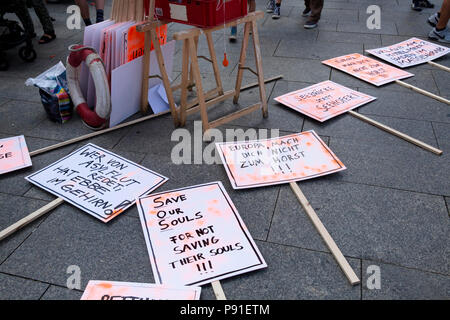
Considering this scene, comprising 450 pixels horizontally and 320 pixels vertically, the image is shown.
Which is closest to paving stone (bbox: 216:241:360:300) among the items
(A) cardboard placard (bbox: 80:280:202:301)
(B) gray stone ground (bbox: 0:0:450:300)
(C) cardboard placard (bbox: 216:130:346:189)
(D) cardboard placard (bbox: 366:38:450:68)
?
(B) gray stone ground (bbox: 0:0:450:300)

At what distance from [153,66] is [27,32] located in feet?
6.70

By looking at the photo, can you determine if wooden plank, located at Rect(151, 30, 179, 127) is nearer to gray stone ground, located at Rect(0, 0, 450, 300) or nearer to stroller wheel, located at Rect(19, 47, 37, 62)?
gray stone ground, located at Rect(0, 0, 450, 300)

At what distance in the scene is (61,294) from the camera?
1.63 meters

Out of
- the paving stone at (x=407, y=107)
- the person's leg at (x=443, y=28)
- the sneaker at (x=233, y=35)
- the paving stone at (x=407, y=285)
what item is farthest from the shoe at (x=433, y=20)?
the paving stone at (x=407, y=285)

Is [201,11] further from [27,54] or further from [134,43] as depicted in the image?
[27,54]

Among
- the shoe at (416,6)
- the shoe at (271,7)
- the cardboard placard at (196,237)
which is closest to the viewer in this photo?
the cardboard placard at (196,237)

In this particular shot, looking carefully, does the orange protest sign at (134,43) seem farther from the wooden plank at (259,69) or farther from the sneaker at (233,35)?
the sneaker at (233,35)

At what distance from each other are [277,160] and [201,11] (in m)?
1.10

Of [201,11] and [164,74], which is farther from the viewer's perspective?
[164,74]

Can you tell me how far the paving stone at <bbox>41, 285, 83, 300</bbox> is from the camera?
161 centimetres

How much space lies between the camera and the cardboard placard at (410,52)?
3818mm

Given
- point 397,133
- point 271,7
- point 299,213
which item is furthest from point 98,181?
point 271,7

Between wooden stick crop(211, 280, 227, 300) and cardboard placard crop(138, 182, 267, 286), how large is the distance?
0.08ft

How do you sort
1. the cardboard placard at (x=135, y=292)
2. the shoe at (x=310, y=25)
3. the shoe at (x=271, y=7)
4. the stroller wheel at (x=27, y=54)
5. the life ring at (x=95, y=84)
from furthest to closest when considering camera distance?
the shoe at (x=271, y=7), the shoe at (x=310, y=25), the stroller wheel at (x=27, y=54), the life ring at (x=95, y=84), the cardboard placard at (x=135, y=292)
